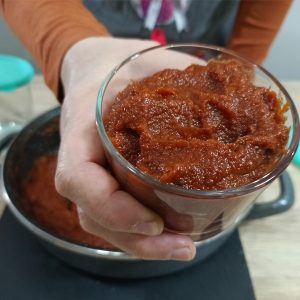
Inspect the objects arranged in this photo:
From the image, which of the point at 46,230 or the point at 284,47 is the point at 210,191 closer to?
the point at 46,230

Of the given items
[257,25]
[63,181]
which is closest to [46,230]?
A: [63,181]

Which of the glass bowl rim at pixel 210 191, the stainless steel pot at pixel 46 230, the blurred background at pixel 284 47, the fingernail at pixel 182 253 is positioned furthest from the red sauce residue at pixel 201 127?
the blurred background at pixel 284 47

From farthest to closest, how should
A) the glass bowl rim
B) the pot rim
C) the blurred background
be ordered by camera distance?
the blurred background, the pot rim, the glass bowl rim

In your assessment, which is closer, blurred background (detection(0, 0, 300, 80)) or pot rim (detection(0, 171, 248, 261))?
pot rim (detection(0, 171, 248, 261))

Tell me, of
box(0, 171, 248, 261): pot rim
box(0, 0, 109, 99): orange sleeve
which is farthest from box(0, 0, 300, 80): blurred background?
box(0, 171, 248, 261): pot rim

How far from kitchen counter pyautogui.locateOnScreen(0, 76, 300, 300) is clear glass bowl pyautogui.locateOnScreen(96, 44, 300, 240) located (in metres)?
0.19

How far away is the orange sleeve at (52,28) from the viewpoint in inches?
25.9

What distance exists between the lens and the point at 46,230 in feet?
1.86

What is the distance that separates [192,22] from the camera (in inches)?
41.5

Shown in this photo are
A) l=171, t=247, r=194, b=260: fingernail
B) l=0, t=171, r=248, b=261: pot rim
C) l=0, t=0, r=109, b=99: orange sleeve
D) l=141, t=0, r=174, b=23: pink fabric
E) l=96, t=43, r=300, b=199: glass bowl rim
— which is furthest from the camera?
l=141, t=0, r=174, b=23: pink fabric

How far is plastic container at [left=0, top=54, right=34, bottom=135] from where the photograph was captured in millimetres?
824

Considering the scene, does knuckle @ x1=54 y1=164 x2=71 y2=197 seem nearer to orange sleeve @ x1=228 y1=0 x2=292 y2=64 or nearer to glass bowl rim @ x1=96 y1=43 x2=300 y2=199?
glass bowl rim @ x1=96 y1=43 x2=300 y2=199

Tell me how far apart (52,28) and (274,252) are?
1.69ft

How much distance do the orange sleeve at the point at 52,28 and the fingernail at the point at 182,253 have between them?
0.35 m
